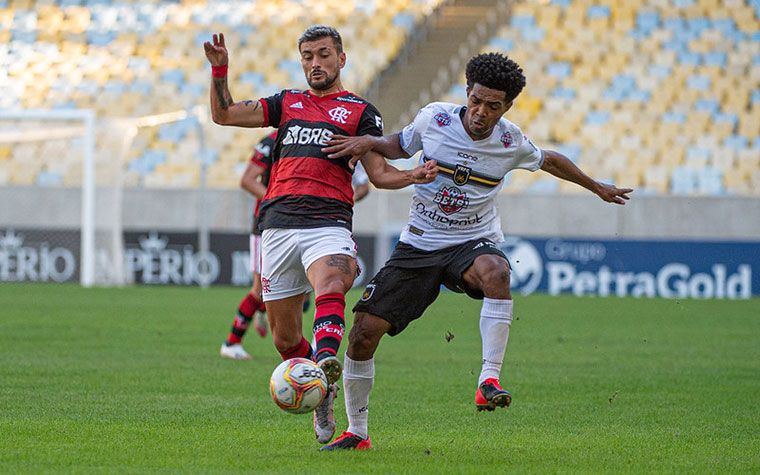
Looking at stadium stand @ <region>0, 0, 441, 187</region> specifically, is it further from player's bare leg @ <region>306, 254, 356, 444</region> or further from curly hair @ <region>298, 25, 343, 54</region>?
player's bare leg @ <region>306, 254, 356, 444</region>

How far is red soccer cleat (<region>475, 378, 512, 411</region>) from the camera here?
5355 millimetres

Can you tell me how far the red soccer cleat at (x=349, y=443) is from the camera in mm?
5719

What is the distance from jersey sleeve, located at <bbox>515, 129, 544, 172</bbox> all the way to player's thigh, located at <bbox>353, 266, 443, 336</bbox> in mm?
753

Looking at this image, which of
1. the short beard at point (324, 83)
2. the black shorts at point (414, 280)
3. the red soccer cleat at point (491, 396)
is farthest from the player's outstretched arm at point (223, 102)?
the red soccer cleat at point (491, 396)

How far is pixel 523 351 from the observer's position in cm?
1139

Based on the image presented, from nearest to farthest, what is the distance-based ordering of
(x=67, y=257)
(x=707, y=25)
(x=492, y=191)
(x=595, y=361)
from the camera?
(x=492, y=191), (x=595, y=361), (x=67, y=257), (x=707, y=25)

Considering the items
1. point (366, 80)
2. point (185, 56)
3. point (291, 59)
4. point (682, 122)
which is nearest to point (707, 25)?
point (682, 122)

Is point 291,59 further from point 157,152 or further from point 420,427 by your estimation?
point 420,427

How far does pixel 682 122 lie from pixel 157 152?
1097cm

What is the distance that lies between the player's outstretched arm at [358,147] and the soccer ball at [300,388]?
116cm

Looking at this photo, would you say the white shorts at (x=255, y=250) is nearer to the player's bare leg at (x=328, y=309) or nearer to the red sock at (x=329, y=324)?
the player's bare leg at (x=328, y=309)

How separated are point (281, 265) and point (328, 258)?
0.32 metres

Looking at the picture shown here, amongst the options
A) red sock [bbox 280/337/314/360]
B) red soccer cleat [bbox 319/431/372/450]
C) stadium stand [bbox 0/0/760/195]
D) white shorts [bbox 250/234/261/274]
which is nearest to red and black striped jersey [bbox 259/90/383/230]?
red sock [bbox 280/337/314/360]

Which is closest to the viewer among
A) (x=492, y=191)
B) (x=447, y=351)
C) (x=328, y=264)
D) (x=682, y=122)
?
(x=328, y=264)
